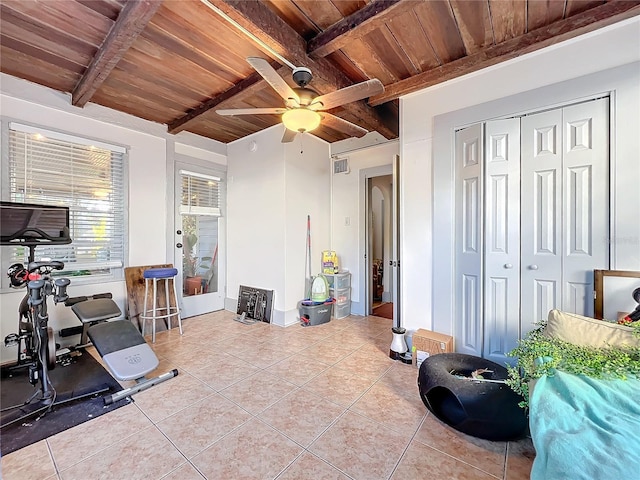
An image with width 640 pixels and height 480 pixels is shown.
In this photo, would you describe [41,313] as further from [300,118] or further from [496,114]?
[496,114]

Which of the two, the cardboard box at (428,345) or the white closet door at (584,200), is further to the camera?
the cardboard box at (428,345)

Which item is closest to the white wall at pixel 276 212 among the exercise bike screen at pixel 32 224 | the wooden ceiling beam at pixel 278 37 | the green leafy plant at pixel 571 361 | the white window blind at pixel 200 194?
the white window blind at pixel 200 194

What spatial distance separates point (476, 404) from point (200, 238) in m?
4.13

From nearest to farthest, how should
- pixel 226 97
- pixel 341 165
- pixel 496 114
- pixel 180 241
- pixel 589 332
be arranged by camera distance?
pixel 589 332 → pixel 496 114 → pixel 226 97 → pixel 180 241 → pixel 341 165

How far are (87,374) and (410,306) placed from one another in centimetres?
331

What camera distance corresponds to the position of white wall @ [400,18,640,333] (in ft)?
6.36

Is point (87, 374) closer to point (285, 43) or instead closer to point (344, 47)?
point (285, 43)

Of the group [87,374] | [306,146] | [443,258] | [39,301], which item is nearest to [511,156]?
[443,258]

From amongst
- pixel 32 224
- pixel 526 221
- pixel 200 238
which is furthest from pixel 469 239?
pixel 32 224

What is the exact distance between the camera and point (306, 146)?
418 cm

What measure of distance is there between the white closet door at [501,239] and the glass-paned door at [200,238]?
3892mm

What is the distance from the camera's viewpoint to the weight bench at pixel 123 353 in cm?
214

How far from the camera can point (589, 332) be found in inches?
62.2

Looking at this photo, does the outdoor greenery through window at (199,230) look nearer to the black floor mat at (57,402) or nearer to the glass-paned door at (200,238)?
the glass-paned door at (200,238)
